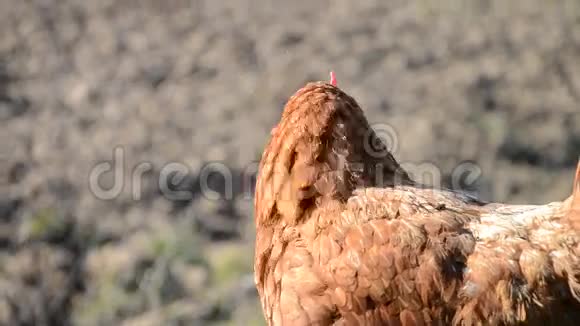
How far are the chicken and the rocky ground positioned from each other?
1.98 m

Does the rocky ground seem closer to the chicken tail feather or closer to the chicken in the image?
the chicken

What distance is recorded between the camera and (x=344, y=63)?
709 cm

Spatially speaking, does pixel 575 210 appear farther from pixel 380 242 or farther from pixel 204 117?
pixel 204 117

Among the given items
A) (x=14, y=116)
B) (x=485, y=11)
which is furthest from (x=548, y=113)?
(x=14, y=116)

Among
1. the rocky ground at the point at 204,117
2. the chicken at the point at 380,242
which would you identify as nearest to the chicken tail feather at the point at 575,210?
the chicken at the point at 380,242

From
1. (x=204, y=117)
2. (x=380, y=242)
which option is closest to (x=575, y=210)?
(x=380, y=242)

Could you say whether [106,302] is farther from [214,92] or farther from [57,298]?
[214,92]

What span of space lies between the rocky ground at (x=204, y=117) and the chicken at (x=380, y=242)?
1975 millimetres

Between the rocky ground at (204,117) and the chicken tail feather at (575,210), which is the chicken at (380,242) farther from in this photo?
the rocky ground at (204,117)

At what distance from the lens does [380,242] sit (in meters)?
2.53

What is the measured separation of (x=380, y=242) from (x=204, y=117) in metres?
3.99

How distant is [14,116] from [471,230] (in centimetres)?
457

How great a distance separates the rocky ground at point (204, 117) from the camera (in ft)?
15.8

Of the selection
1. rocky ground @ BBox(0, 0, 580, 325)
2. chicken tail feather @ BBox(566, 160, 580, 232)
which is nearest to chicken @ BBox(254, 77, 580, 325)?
chicken tail feather @ BBox(566, 160, 580, 232)
